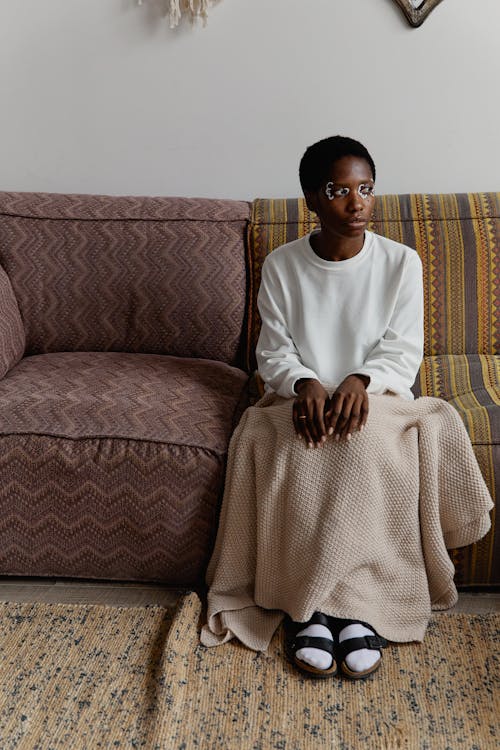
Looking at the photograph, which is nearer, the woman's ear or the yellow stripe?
the woman's ear

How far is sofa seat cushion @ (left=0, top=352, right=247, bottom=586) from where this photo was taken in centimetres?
161

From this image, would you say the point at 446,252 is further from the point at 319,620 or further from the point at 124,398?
the point at 319,620

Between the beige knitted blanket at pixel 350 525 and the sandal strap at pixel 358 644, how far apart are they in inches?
1.4

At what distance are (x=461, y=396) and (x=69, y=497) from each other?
0.91 m

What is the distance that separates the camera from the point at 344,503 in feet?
4.89

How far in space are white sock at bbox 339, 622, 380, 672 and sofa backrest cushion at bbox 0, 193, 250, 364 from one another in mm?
870

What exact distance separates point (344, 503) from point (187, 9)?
158cm

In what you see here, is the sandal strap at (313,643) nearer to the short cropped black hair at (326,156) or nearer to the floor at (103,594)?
the floor at (103,594)

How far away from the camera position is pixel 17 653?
4.86 ft

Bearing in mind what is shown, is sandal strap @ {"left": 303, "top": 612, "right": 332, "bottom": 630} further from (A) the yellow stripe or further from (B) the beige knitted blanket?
(A) the yellow stripe

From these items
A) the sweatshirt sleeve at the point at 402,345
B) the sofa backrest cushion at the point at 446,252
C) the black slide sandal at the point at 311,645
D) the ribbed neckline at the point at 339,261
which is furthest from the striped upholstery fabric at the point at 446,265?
the black slide sandal at the point at 311,645

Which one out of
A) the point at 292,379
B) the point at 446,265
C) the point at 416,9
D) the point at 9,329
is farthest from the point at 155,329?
the point at 416,9

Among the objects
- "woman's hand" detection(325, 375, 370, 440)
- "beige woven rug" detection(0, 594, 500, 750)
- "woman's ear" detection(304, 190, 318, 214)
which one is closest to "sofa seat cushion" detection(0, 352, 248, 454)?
"woman's hand" detection(325, 375, 370, 440)

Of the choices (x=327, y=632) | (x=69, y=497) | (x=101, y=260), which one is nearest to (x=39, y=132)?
Result: (x=101, y=260)
